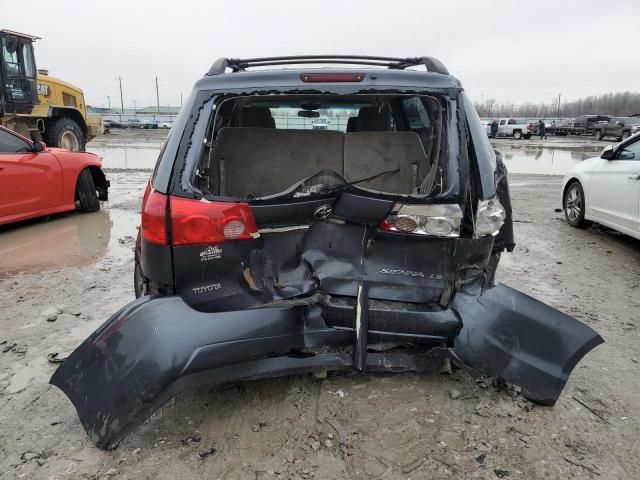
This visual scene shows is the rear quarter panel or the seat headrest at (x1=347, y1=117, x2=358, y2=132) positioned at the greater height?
the seat headrest at (x1=347, y1=117, x2=358, y2=132)

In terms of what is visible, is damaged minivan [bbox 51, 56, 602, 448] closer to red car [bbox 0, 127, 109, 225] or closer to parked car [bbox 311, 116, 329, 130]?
parked car [bbox 311, 116, 329, 130]

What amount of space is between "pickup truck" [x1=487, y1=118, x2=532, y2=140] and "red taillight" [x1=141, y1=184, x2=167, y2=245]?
3937 centimetres

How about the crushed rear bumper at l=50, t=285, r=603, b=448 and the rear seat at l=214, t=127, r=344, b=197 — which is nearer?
the crushed rear bumper at l=50, t=285, r=603, b=448

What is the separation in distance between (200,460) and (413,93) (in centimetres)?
194

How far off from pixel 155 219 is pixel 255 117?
179 centimetres

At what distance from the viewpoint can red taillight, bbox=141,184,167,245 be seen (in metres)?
2.25

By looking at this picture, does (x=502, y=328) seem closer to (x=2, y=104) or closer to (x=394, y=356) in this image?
(x=394, y=356)

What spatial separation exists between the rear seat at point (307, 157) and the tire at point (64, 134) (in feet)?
38.3

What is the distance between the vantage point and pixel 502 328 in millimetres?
2467

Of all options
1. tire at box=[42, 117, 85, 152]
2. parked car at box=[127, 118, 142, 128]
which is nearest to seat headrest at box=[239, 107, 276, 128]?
tire at box=[42, 117, 85, 152]

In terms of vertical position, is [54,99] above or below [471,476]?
above

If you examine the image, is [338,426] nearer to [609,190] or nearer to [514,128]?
[609,190]

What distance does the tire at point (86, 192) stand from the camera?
24.7 feet

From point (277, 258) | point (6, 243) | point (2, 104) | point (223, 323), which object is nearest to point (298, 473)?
point (223, 323)
